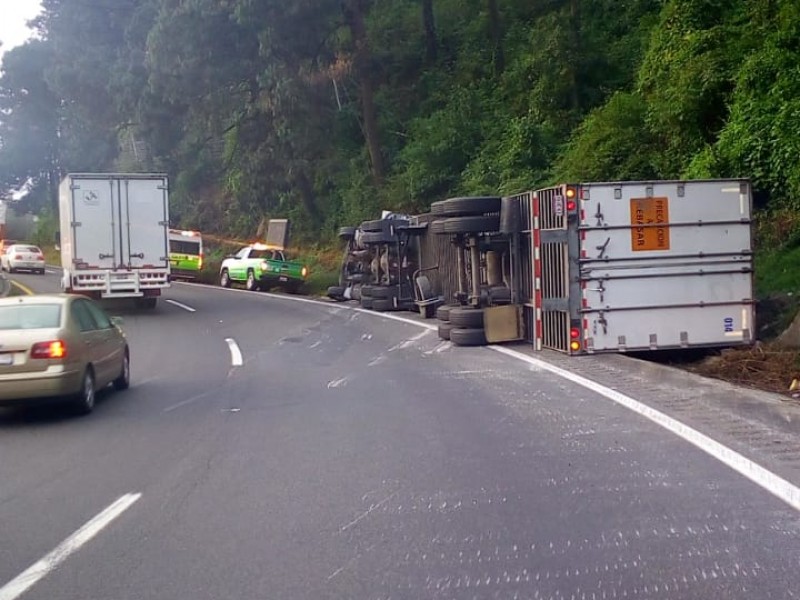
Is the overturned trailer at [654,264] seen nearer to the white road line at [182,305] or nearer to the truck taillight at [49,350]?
the truck taillight at [49,350]

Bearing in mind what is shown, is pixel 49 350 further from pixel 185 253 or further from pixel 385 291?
pixel 185 253

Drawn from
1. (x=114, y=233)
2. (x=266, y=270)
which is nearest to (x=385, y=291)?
(x=114, y=233)

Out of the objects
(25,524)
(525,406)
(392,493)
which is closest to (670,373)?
(525,406)

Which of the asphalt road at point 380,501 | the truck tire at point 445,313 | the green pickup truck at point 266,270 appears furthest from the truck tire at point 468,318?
the green pickup truck at point 266,270

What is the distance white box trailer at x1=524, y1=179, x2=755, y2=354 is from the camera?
48.2 feet

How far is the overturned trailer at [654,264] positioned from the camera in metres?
14.7

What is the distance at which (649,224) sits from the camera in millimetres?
14727

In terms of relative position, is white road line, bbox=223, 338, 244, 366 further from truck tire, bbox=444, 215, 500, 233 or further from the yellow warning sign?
the yellow warning sign

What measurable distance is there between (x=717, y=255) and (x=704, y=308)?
0.78 m

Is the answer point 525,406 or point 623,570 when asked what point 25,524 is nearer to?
point 623,570

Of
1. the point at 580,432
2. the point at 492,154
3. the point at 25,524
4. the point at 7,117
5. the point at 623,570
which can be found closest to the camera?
the point at 623,570

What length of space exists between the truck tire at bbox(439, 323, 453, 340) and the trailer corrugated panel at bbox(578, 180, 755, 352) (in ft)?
14.1

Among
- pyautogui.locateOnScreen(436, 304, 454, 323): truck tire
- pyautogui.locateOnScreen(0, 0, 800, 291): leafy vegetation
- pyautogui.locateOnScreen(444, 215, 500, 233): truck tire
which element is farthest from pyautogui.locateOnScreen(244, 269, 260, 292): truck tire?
pyautogui.locateOnScreen(444, 215, 500, 233): truck tire

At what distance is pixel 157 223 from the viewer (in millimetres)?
28078
